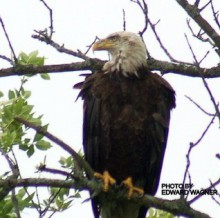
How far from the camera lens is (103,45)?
599 cm

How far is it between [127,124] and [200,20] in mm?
1154

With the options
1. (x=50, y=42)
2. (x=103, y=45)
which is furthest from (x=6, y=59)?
(x=103, y=45)

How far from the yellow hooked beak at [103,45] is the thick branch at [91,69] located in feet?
1.72

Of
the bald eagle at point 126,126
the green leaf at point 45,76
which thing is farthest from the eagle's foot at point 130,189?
the green leaf at point 45,76

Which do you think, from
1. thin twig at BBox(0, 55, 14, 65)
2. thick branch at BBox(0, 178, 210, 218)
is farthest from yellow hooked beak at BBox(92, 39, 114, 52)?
thick branch at BBox(0, 178, 210, 218)

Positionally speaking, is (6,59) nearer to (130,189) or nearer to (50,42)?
(50,42)

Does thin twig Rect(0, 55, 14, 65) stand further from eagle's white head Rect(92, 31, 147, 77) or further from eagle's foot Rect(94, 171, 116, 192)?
eagle's foot Rect(94, 171, 116, 192)

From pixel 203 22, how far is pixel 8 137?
164cm

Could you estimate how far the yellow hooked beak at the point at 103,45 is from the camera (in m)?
5.99

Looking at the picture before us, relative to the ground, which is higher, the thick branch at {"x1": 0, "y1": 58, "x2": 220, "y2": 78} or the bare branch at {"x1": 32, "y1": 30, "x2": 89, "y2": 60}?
the bare branch at {"x1": 32, "y1": 30, "x2": 89, "y2": 60}

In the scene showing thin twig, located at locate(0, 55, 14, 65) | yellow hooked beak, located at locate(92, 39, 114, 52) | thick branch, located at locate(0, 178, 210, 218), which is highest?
yellow hooked beak, located at locate(92, 39, 114, 52)

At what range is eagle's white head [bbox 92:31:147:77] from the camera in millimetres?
5602

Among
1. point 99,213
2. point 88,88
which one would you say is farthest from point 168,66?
point 99,213

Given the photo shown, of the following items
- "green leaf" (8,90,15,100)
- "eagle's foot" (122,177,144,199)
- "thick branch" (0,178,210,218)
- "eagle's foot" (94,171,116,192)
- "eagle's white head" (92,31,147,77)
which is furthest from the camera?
"eagle's white head" (92,31,147,77)
